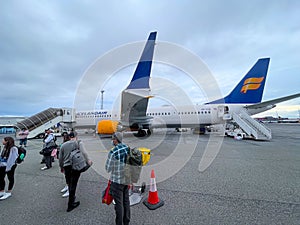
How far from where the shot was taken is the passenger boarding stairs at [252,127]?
36.1 ft

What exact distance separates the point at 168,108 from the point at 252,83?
8962mm

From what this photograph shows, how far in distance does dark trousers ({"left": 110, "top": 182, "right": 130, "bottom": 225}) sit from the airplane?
7.53m

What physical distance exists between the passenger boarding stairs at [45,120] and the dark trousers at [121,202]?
50.1 feet

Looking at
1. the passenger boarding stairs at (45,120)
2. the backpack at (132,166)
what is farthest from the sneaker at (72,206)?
the passenger boarding stairs at (45,120)

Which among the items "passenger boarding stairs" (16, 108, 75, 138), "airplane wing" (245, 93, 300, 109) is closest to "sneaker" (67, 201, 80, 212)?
"passenger boarding stairs" (16, 108, 75, 138)

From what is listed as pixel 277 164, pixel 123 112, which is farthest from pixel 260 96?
pixel 123 112

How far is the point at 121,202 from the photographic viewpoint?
1.89 meters

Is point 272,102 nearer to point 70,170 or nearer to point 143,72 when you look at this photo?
point 143,72

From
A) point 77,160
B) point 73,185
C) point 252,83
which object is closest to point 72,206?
point 73,185

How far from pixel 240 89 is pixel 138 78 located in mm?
11929

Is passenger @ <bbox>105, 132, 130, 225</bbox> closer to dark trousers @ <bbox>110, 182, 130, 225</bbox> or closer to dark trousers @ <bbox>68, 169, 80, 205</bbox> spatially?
dark trousers @ <bbox>110, 182, 130, 225</bbox>

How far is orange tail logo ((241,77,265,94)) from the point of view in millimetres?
13882

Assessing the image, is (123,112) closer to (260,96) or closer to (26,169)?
(26,169)

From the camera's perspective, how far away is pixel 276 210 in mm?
2324
